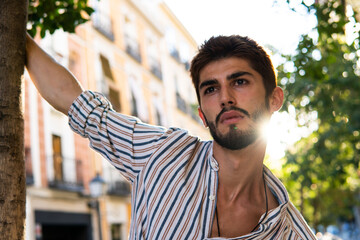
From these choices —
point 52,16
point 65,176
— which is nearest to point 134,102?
point 65,176

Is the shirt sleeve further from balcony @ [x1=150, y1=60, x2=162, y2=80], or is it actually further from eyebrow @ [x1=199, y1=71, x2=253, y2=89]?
balcony @ [x1=150, y1=60, x2=162, y2=80]

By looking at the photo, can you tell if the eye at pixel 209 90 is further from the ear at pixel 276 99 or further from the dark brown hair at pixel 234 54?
the ear at pixel 276 99

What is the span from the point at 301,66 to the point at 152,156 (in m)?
3.72

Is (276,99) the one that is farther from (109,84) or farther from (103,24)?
(103,24)

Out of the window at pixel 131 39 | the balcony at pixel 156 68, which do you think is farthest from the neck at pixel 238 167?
the balcony at pixel 156 68

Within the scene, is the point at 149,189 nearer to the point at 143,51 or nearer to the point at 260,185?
the point at 260,185

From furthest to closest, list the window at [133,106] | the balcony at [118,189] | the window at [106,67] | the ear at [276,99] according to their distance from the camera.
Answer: the window at [133,106] → the window at [106,67] → the balcony at [118,189] → the ear at [276,99]

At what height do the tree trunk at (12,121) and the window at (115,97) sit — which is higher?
the window at (115,97)

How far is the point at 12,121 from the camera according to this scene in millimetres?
2029

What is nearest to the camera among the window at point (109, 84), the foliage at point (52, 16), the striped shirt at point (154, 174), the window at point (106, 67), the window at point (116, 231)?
the striped shirt at point (154, 174)

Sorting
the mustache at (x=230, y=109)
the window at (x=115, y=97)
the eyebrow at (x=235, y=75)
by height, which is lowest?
the mustache at (x=230, y=109)

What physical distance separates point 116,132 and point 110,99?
18.1m

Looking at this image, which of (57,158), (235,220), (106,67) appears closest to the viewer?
(235,220)

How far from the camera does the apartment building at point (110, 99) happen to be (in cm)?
1509
